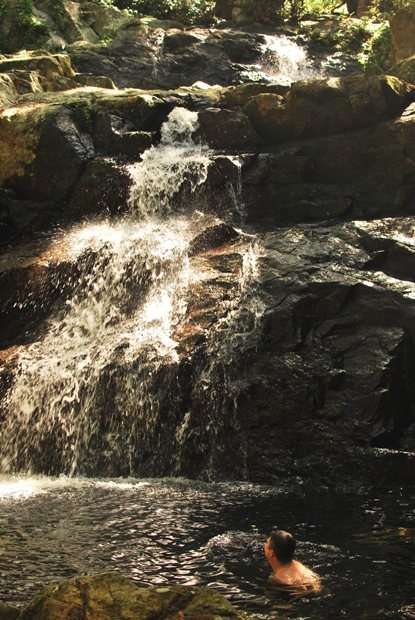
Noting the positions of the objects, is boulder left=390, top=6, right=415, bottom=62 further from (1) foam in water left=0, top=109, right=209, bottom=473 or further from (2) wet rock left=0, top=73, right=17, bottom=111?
(2) wet rock left=0, top=73, right=17, bottom=111

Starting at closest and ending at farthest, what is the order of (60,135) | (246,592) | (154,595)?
(154,595), (246,592), (60,135)

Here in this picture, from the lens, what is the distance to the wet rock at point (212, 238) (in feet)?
48.8

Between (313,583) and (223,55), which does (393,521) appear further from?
(223,55)

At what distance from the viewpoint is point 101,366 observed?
1205 cm

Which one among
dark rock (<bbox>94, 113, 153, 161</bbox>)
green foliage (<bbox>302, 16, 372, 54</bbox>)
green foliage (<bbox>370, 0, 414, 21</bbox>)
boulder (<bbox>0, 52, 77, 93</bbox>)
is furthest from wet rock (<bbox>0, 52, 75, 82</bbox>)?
green foliage (<bbox>370, 0, 414, 21</bbox>)

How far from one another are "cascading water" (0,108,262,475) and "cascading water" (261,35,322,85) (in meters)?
14.2

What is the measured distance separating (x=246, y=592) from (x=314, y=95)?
48.3 ft

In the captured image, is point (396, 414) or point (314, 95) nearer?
point (396, 414)

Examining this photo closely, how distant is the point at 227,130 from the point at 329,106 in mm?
2894

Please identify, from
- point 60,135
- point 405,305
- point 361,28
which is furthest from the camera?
point 361,28

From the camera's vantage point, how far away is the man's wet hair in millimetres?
5902

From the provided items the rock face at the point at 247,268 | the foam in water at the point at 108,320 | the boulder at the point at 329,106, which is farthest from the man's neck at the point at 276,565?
the boulder at the point at 329,106

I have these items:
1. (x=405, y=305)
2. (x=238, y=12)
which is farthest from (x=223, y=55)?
(x=405, y=305)

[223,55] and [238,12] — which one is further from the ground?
[238,12]
